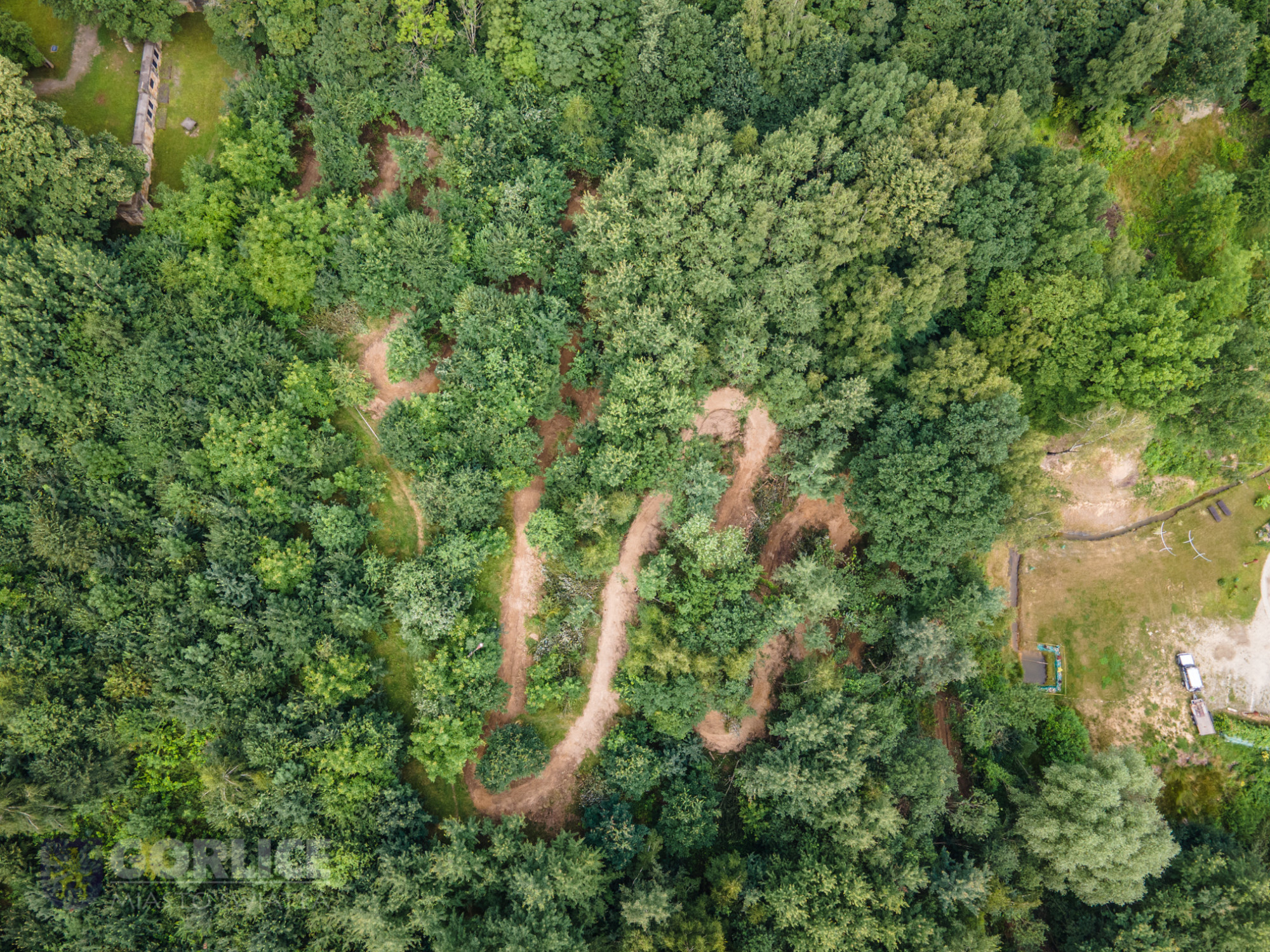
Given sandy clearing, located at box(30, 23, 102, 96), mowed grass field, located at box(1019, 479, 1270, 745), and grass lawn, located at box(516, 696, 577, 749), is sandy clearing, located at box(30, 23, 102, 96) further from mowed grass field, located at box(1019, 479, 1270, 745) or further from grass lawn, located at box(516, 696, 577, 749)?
mowed grass field, located at box(1019, 479, 1270, 745)

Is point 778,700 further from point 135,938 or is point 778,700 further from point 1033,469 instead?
point 135,938

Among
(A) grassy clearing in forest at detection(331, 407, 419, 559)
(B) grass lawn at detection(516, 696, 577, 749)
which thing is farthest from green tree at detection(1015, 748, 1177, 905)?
(A) grassy clearing in forest at detection(331, 407, 419, 559)

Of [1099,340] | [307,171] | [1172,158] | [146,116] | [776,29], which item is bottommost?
[1099,340]

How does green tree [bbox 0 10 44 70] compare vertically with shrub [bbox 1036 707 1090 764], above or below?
above

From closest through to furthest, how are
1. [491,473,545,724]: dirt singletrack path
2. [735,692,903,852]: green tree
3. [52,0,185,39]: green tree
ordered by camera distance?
[735,692,903,852]: green tree
[52,0,185,39]: green tree
[491,473,545,724]: dirt singletrack path

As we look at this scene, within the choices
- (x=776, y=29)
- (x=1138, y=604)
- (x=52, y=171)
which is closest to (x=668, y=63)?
(x=776, y=29)

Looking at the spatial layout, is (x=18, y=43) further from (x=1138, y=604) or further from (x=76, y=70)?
(x=1138, y=604)
